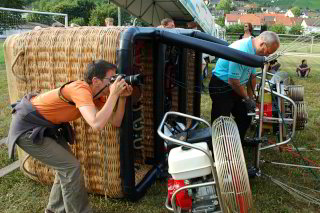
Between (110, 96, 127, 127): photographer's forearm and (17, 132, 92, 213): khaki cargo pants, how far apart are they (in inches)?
19.4

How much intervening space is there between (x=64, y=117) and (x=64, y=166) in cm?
42

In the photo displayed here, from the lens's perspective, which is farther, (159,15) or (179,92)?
(159,15)

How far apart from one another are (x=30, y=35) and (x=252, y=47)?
2526 millimetres

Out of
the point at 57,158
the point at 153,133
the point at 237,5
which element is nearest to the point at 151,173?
the point at 153,133

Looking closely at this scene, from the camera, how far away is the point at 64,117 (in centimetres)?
264

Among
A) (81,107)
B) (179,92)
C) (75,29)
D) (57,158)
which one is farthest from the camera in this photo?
(179,92)

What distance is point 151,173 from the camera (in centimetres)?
378

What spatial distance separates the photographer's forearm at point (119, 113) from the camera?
283 centimetres

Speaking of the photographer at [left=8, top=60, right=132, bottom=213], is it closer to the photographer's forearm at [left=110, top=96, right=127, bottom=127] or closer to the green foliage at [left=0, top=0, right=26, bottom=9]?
the photographer's forearm at [left=110, top=96, right=127, bottom=127]

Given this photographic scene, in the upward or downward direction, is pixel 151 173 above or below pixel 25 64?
below

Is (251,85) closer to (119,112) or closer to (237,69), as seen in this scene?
(237,69)

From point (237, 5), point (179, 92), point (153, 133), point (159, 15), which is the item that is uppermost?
point (237, 5)

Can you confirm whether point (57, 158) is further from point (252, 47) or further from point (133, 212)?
point (252, 47)

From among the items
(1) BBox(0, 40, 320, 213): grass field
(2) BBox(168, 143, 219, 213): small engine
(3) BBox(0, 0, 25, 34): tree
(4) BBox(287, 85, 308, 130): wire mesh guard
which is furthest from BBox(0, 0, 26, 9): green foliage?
(2) BBox(168, 143, 219, 213): small engine
